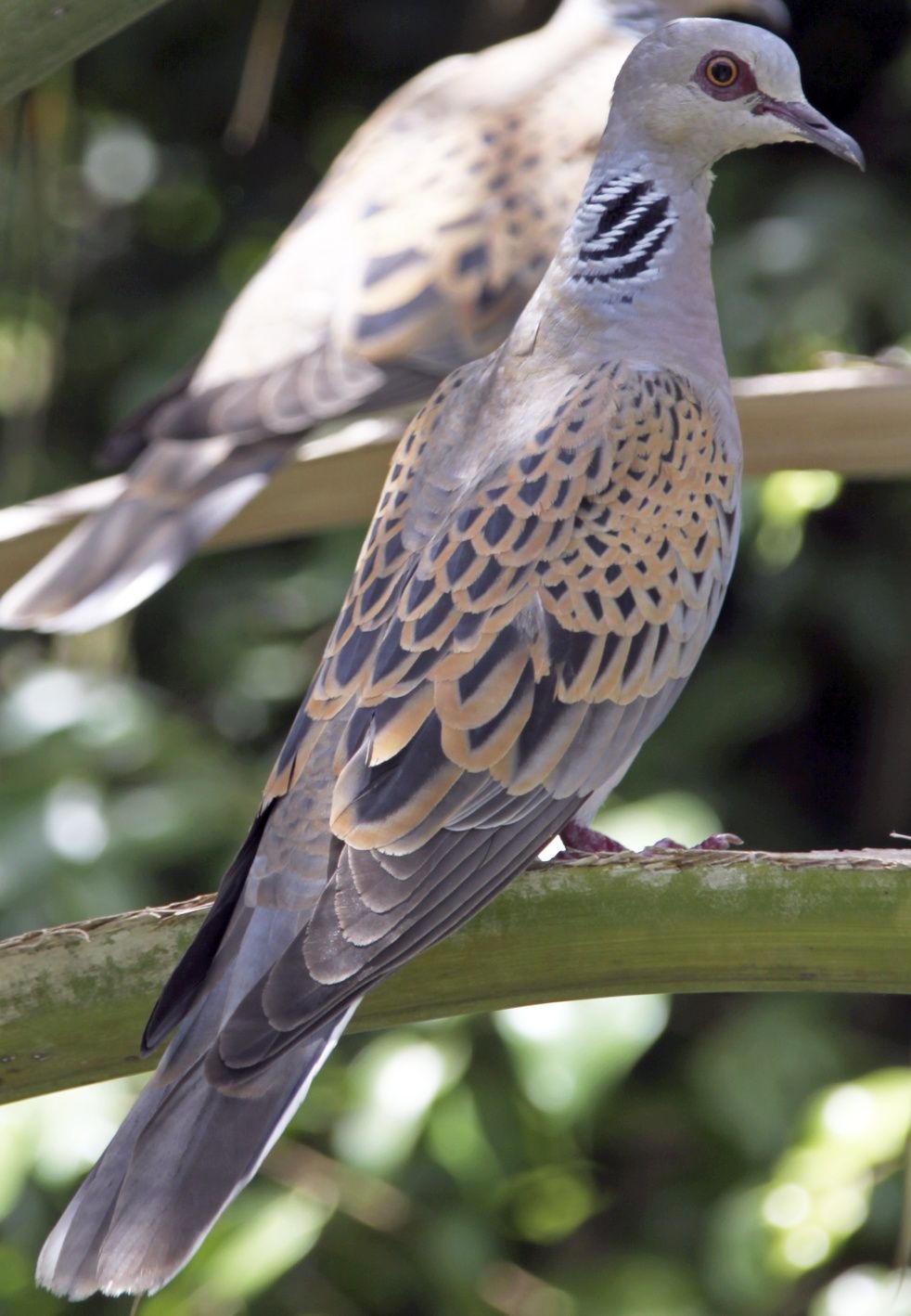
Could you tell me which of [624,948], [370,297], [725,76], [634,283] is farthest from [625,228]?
[624,948]

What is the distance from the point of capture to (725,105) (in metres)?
1.64

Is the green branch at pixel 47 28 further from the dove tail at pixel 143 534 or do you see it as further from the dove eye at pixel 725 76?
the dove tail at pixel 143 534

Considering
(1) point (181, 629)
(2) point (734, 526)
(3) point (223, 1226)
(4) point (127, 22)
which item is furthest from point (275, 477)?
(1) point (181, 629)

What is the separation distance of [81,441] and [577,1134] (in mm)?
1500

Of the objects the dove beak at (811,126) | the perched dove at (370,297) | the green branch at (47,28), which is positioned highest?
the green branch at (47,28)

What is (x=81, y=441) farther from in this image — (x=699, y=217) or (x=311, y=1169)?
(x=699, y=217)

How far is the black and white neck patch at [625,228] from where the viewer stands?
65.1 inches

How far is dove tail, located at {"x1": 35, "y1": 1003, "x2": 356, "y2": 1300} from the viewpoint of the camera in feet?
3.76

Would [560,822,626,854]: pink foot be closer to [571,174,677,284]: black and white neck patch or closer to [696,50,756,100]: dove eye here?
[571,174,677,284]: black and white neck patch

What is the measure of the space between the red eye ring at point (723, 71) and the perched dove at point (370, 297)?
2.00 feet

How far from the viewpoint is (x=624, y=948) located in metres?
1.05

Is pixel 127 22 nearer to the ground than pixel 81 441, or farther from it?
farther from it

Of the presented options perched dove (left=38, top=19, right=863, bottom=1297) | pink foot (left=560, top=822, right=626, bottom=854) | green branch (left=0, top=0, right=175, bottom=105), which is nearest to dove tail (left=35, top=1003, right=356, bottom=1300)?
perched dove (left=38, top=19, right=863, bottom=1297)

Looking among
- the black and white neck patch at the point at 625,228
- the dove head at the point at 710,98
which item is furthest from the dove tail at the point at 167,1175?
the dove head at the point at 710,98
